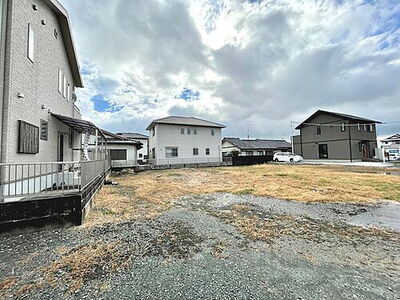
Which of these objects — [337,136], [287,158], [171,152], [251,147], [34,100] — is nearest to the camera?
[34,100]

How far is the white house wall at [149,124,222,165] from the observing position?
2069cm

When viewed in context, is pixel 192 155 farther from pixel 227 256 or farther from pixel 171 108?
pixel 227 256

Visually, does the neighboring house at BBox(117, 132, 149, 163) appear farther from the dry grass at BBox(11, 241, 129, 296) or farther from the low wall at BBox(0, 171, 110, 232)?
the dry grass at BBox(11, 241, 129, 296)

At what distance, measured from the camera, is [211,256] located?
9.49 ft

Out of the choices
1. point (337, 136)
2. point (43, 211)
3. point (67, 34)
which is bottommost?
point (43, 211)

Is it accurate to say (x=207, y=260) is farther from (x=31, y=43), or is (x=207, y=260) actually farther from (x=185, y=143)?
(x=185, y=143)

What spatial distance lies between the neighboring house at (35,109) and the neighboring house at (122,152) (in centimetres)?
982

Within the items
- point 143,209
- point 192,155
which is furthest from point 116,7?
point 192,155

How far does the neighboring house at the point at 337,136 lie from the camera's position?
2230cm

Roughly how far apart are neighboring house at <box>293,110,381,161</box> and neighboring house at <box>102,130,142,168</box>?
2283 cm

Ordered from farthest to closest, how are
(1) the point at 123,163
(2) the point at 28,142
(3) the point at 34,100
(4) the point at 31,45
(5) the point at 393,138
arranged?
(5) the point at 393,138 < (1) the point at 123,163 < (3) the point at 34,100 < (4) the point at 31,45 < (2) the point at 28,142

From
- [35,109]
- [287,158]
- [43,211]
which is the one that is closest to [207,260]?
[43,211]

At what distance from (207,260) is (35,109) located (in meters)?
6.51

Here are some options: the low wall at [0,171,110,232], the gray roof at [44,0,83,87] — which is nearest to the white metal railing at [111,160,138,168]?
the gray roof at [44,0,83,87]
